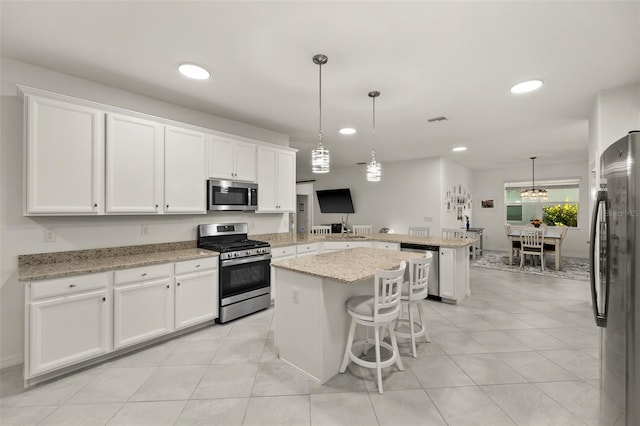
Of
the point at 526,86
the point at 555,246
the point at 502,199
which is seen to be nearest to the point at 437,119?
the point at 526,86

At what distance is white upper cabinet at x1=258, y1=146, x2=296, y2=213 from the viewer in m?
4.15

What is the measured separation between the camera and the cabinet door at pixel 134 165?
274 cm

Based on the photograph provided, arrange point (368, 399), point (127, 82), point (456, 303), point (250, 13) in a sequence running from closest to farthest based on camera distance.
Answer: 1. point (250, 13)
2. point (368, 399)
3. point (127, 82)
4. point (456, 303)

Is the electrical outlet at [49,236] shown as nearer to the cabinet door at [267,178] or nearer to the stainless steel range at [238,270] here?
the stainless steel range at [238,270]

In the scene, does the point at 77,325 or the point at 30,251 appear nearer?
the point at 77,325

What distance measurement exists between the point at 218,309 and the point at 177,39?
8.85 feet

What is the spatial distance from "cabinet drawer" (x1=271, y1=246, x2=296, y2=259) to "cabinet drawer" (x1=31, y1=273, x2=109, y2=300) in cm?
191

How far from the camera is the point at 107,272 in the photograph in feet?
8.04

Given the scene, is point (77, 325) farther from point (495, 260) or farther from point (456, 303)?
point (495, 260)

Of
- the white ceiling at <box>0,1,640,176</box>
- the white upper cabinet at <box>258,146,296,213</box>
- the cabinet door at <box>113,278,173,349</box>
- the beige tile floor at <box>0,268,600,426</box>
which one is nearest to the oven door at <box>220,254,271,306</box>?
the beige tile floor at <box>0,268,600,426</box>

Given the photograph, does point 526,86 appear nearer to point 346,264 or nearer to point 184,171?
point 346,264

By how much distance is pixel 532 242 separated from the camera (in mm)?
6359

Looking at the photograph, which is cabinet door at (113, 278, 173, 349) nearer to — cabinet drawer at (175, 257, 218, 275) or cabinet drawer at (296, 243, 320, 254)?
cabinet drawer at (175, 257, 218, 275)

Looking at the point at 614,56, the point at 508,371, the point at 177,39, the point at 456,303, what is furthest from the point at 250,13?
the point at 456,303
